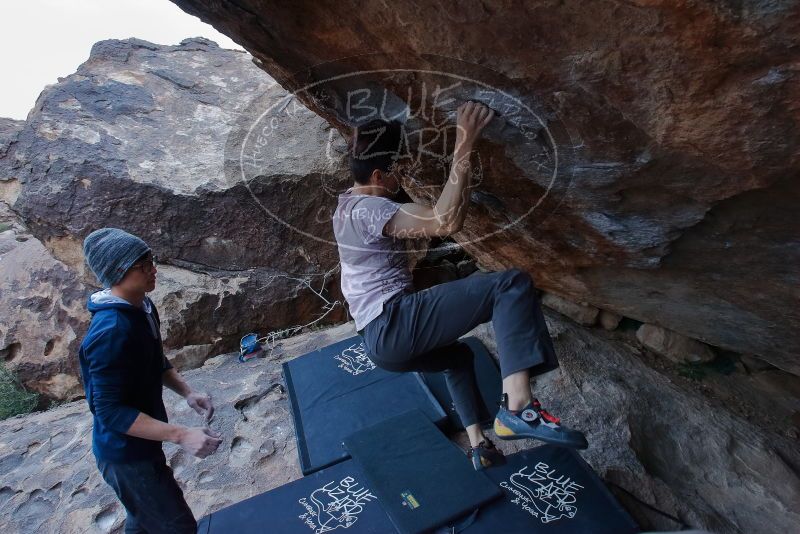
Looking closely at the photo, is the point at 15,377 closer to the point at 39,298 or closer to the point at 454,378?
the point at 39,298

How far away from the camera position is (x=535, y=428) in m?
1.79

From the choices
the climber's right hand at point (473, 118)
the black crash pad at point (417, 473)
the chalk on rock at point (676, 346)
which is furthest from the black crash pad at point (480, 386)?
the climber's right hand at point (473, 118)

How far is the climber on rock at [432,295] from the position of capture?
6.10 feet

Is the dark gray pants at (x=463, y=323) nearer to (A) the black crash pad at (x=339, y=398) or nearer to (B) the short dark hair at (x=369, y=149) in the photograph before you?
(B) the short dark hair at (x=369, y=149)

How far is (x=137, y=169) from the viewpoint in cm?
439

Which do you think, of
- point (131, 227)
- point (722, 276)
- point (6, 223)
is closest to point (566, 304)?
point (722, 276)

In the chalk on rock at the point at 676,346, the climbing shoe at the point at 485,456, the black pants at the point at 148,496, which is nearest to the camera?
the black pants at the point at 148,496

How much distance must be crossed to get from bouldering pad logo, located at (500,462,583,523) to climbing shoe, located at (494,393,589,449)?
652 mm

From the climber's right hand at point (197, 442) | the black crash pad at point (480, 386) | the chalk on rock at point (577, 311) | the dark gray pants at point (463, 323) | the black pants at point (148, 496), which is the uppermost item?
the dark gray pants at point (463, 323)

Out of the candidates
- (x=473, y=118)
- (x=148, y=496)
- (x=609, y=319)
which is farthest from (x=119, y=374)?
(x=609, y=319)

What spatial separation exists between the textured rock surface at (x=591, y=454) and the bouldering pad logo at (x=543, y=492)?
9.6 inches

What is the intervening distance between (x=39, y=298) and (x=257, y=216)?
2.15 m

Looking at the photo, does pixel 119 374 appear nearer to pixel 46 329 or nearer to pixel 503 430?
pixel 503 430

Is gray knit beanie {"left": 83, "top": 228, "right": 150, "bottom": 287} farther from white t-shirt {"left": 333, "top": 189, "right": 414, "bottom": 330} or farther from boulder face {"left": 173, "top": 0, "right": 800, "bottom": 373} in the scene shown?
boulder face {"left": 173, "top": 0, "right": 800, "bottom": 373}
